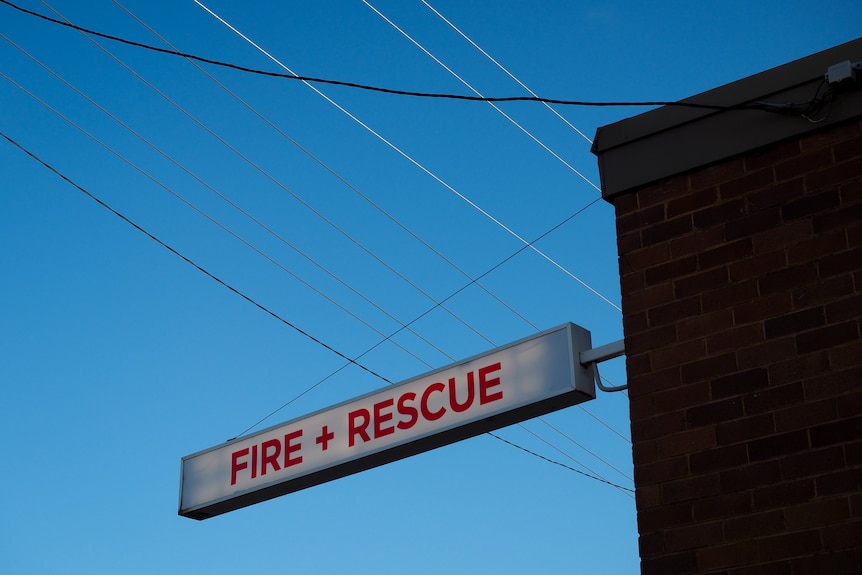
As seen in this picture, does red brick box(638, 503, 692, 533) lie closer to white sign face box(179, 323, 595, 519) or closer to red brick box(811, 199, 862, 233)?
white sign face box(179, 323, 595, 519)

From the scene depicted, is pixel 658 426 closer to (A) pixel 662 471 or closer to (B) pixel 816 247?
(A) pixel 662 471

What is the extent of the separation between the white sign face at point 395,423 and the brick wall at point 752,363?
578 mm

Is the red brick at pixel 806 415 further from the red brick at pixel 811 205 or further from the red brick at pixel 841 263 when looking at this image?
the red brick at pixel 811 205

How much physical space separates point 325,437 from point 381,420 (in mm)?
441

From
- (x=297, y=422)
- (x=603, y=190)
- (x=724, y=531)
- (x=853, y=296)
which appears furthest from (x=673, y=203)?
(x=297, y=422)

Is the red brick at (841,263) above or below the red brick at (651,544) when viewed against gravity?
above

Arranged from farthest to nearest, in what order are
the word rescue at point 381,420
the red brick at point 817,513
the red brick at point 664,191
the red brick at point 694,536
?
the word rescue at point 381,420
the red brick at point 664,191
the red brick at point 694,536
the red brick at point 817,513

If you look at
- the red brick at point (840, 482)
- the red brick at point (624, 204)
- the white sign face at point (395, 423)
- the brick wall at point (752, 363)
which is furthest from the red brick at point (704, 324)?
the red brick at point (840, 482)

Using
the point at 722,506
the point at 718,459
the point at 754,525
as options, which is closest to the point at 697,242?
the point at 718,459

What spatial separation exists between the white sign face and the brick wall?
578 mm

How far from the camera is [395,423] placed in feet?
24.0

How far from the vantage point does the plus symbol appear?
24.8ft

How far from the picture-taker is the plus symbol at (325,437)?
298 inches

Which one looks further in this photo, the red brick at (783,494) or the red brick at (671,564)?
the red brick at (671,564)
